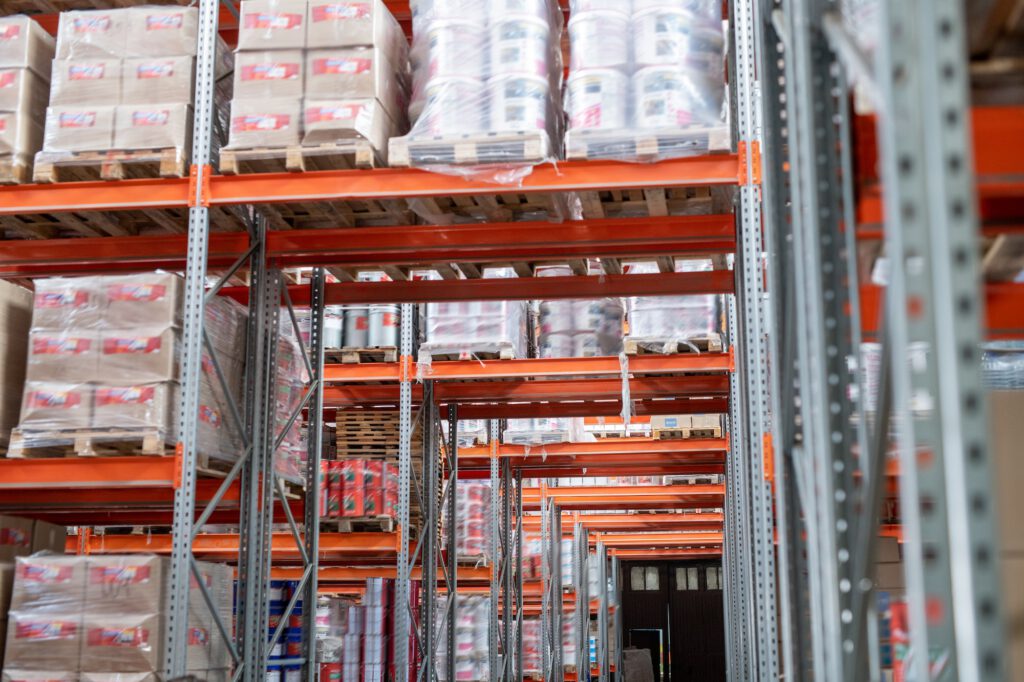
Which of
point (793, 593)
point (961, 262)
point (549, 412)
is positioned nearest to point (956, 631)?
point (961, 262)

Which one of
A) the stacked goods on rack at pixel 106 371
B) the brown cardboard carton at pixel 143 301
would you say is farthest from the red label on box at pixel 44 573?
the brown cardboard carton at pixel 143 301

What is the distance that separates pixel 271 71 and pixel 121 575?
3.17 m

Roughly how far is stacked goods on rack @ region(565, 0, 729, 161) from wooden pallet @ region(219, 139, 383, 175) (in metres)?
1.20

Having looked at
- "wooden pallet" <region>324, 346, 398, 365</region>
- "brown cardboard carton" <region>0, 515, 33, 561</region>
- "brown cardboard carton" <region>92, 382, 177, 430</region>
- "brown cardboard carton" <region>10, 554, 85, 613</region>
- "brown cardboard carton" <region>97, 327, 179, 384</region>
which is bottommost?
"brown cardboard carton" <region>10, 554, 85, 613</region>

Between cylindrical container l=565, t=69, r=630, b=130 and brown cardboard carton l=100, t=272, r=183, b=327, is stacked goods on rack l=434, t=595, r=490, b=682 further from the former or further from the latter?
cylindrical container l=565, t=69, r=630, b=130

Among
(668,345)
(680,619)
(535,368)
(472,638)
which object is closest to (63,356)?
(535,368)

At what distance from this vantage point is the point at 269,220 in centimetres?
786

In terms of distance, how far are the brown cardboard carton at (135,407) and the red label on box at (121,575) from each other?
815mm

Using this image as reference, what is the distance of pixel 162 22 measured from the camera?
23.7 feet

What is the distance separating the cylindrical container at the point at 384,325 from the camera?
11.3 metres

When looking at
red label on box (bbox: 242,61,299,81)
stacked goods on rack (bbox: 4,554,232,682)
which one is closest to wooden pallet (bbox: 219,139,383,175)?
red label on box (bbox: 242,61,299,81)

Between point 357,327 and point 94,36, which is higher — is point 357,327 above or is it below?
below

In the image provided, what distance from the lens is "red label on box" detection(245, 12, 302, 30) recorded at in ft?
22.9

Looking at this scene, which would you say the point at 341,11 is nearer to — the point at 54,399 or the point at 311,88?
the point at 311,88
